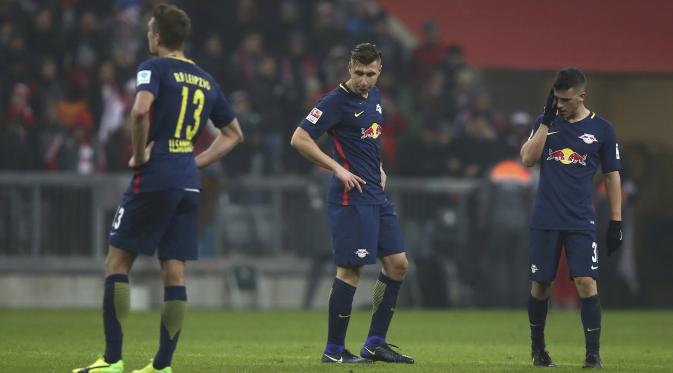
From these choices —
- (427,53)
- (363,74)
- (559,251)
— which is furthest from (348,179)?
(427,53)

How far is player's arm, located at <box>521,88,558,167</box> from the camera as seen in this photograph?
30.2 feet

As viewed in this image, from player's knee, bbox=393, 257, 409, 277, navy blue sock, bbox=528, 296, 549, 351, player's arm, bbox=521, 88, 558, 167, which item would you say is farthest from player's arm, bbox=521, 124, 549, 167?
player's knee, bbox=393, 257, 409, 277

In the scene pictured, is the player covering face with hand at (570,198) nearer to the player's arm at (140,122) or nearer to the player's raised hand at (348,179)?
the player's raised hand at (348,179)

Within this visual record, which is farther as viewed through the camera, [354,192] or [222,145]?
[354,192]

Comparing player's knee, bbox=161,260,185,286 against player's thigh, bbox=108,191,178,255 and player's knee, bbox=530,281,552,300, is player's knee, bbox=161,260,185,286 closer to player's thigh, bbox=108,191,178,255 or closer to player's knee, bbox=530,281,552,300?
player's thigh, bbox=108,191,178,255

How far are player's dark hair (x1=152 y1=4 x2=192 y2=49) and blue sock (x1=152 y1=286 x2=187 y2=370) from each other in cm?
136

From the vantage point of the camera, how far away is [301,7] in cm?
2061

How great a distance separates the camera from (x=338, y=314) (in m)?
9.24

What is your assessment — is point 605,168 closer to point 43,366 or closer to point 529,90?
point 43,366

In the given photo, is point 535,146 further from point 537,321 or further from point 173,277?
point 173,277

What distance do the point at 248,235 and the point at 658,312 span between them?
17.6 ft

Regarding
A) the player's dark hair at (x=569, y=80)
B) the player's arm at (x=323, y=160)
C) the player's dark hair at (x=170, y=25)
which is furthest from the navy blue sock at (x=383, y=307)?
the player's dark hair at (x=170, y=25)

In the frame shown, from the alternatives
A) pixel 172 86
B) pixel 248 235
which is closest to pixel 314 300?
pixel 248 235

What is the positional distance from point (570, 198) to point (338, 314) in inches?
66.8
